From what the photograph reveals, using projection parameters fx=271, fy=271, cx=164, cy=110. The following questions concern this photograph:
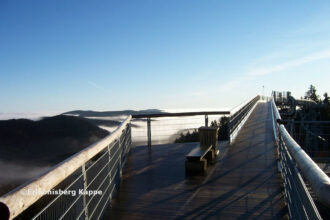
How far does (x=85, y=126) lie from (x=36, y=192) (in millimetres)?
32001

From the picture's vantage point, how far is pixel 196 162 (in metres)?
5.74

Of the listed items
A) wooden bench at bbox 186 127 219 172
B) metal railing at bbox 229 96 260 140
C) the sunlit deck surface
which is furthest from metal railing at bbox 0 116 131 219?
metal railing at bbox 229 96 260 140

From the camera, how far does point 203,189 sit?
4633 millimetres

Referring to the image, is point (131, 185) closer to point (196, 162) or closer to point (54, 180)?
point (196, 162)

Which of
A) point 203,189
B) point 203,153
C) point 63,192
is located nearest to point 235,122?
point 203,153

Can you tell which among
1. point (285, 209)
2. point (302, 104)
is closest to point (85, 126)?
point (302, 104)

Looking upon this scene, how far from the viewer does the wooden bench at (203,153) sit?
224 inches

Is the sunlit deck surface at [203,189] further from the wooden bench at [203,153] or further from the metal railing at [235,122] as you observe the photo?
the metal railing at [235,122]

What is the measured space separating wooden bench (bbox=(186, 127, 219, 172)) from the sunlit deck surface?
7.9 inches

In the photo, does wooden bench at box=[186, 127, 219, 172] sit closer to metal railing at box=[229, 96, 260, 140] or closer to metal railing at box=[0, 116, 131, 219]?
metal railing at box=[229, 96, 260, 140]

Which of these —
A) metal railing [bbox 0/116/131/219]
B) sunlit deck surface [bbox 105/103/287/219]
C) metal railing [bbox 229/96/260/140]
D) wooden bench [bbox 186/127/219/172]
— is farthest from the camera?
metal railing [bbox 229/96/260/140]

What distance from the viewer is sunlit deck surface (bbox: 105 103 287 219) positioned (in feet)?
12.1

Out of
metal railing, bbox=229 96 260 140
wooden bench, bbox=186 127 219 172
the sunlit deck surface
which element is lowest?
the sunlit deck surface

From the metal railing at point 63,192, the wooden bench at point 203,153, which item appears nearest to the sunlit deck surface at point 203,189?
the wooden bench at point 203,153
